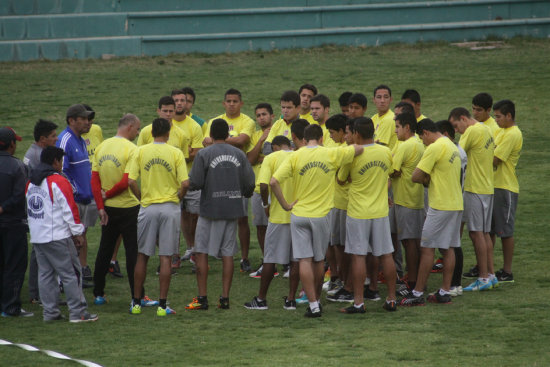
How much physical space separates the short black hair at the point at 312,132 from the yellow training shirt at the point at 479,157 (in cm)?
184

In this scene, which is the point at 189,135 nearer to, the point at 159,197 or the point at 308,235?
the point at 159,197

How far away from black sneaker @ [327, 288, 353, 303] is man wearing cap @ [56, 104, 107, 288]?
2956 millimetres

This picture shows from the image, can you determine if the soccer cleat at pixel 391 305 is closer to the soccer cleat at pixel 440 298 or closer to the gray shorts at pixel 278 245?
the soccer cleat at pixel 440 298

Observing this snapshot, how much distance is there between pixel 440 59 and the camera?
951 inches

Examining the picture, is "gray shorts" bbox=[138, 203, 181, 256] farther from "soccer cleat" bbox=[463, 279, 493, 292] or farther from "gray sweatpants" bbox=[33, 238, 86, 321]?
"soccer cleat" bbox=[463, 279, 493, 292]

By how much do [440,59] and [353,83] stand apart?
12.8 feet

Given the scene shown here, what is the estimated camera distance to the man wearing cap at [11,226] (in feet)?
27.7

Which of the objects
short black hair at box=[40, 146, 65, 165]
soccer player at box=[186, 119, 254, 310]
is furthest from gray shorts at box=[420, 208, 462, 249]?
short black hair at box=[40, 146, 65, 165]

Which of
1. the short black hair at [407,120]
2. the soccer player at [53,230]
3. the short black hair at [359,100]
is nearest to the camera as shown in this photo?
the soccer player at [53,230]

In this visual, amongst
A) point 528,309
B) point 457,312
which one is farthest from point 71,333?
point 528,309

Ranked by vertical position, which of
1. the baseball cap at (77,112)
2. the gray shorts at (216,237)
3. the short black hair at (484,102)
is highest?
the short black hair at (484,102)

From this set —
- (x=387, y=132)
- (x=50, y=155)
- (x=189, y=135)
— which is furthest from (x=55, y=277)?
(x=387, y=132)

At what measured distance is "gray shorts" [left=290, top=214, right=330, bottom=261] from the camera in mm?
8250

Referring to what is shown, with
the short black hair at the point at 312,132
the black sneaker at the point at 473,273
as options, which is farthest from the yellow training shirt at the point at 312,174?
the black sneaker at the point at 473,273
